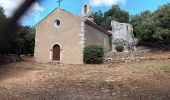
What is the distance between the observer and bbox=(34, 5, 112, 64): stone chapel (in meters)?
31.6

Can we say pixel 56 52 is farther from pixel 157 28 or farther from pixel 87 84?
Result: pixel 87 84

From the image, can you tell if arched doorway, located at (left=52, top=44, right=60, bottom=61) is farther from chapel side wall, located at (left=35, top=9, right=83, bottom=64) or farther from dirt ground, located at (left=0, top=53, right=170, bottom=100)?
dirt ground, located at (left=0, top=53, right=170, bottom=100)

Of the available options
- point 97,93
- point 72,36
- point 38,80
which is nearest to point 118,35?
point 72,36

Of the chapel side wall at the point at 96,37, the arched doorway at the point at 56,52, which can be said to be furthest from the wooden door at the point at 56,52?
the chapel side wall at the point at 96,37

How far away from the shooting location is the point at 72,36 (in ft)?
105

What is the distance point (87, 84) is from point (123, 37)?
77.0ft

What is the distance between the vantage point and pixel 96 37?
3559cm

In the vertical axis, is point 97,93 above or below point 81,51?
below

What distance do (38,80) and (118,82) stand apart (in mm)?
5092

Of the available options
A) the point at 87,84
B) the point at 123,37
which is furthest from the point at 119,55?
the point at 87,84

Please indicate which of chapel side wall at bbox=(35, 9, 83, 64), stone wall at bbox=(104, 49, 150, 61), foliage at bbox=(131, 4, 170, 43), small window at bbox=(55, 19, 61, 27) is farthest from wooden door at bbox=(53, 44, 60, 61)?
foliage at bbox=(131, 4, 170, 43)

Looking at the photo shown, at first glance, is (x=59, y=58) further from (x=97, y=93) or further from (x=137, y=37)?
(x=97, y=93)

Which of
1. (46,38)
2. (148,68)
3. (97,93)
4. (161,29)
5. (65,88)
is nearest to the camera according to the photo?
(97,93)

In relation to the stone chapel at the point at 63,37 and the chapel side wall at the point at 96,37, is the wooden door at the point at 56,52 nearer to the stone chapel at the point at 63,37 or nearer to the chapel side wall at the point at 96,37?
the stone chapel at the point at 63,37
